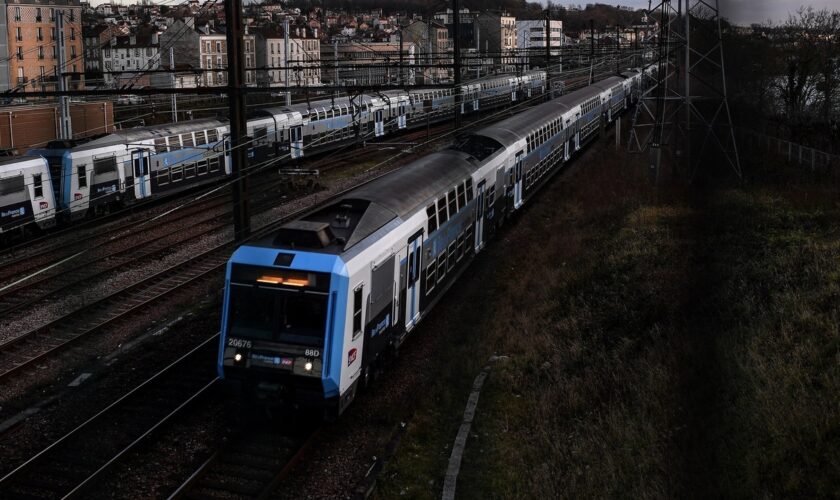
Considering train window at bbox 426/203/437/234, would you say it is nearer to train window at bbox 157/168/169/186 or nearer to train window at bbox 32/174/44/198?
train window at bbox 32/174/44/198

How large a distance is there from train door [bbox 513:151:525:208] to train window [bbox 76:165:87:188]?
37.8ft

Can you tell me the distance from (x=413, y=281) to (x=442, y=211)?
6.69 feet

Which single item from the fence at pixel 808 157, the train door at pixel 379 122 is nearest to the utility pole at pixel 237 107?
the fence at pixel 808 157

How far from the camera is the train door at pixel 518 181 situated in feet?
66.1

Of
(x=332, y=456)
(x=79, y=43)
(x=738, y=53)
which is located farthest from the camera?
(x=79, y=43)

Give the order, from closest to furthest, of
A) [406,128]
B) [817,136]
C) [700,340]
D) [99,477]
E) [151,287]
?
[700,340], [99,477], [151,287], [817,136], [406,128]

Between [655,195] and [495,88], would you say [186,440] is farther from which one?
[495,88]

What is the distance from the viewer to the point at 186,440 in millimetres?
9617

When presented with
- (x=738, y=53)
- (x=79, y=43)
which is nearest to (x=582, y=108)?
(x=738, y=53)

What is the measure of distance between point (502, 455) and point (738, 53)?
708 cm

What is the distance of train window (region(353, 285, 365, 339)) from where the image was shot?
923cm

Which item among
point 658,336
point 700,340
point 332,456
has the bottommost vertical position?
point 332,456

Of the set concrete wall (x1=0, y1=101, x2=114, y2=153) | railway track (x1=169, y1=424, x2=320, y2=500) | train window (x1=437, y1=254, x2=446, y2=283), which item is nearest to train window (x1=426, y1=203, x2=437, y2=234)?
train window (x1=437, y1=254, x2=446, y2=283)

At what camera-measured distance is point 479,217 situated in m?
16.5
